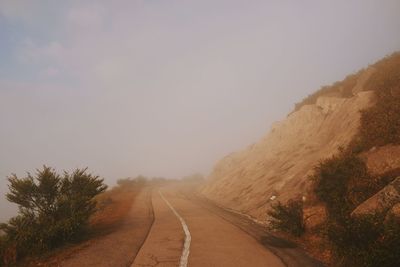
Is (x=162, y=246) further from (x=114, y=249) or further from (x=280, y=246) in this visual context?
(x=280, y=246)

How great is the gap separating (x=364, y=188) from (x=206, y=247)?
6262 mm

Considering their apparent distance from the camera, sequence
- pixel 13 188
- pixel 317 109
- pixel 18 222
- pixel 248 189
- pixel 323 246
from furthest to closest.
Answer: pixel 317 109 → pixel 248 189 → pixel 13 188 → pixel 18 222 → pixel 323 246

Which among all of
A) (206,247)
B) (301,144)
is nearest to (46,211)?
(206,247)

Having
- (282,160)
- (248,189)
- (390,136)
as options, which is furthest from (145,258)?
(282,160)

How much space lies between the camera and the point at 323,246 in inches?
395

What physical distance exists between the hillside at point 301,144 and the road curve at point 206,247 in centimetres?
417

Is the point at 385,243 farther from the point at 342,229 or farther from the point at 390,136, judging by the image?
the point at 390,136

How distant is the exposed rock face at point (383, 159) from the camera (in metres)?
11.9

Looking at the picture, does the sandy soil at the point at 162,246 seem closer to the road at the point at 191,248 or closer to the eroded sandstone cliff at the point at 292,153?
the road at the point at 191,248

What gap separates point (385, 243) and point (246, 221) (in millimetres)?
9428

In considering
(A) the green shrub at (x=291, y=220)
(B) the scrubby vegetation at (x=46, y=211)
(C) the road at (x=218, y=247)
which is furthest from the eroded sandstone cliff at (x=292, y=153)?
(B) the scrubby vegetation at (x=46, y=211)

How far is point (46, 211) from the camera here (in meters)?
12.1

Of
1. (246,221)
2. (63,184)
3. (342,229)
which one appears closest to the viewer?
(342,229)

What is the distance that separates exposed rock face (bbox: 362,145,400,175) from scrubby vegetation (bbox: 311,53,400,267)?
12.1 inches
